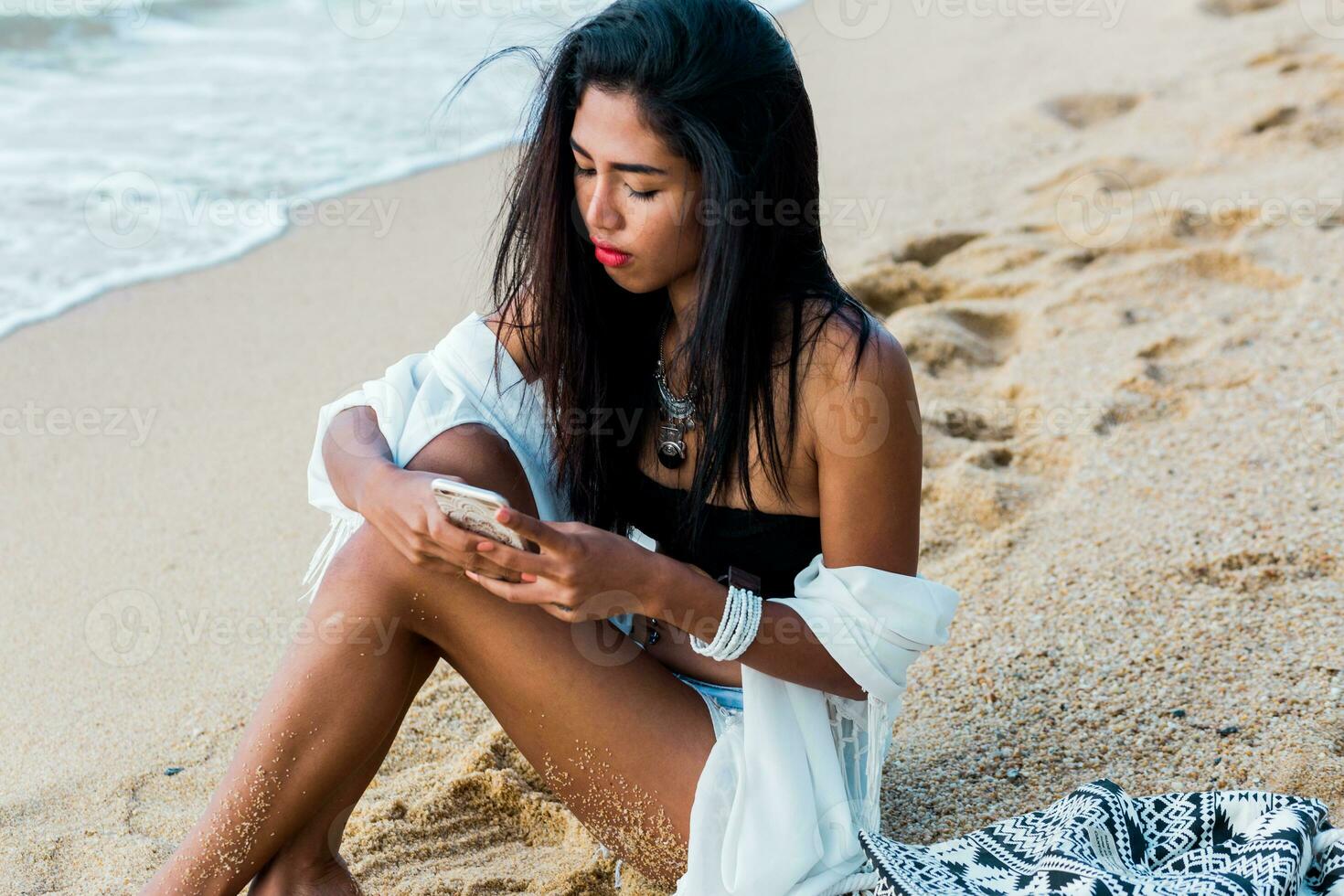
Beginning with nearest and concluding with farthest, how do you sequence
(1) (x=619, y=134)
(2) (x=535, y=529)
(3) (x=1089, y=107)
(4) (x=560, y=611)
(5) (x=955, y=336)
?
(2) (x=535, y=529)
(4) (x=560, y=611)
(1) (x=619, y=134)
(5) (x=955, y=336)
(3) (x=1089, y=107)

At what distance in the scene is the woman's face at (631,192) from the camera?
205 centimetres

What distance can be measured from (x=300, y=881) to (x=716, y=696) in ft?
2.37

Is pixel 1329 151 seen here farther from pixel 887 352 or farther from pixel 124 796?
pixel 124 796

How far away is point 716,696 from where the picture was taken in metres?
2.28

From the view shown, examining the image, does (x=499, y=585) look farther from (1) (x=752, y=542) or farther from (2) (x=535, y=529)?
(1) (x=752, y=542)

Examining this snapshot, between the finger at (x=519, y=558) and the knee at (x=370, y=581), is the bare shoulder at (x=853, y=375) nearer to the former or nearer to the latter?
the finger at (x=519, y=558)

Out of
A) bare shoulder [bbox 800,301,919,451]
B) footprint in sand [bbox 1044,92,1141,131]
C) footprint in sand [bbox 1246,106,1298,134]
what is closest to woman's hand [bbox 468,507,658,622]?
bare shoulder [bbox 800,301,919,451]

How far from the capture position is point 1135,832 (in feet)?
6.82

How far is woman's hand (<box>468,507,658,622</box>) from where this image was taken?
185cm

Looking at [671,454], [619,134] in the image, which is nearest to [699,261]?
[619,134]

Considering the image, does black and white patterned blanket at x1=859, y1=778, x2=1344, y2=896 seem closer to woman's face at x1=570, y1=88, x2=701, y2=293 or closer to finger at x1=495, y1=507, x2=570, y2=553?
finger at x1=495, y1=507, x2=570, y2=553

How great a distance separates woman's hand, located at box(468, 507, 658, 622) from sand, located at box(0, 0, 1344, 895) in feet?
2.17

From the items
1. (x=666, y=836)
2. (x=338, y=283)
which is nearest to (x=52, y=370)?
(x=338, y=283)

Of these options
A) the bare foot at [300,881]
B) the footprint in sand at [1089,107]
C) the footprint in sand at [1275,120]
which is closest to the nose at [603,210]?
the bare foot at [300,881]
